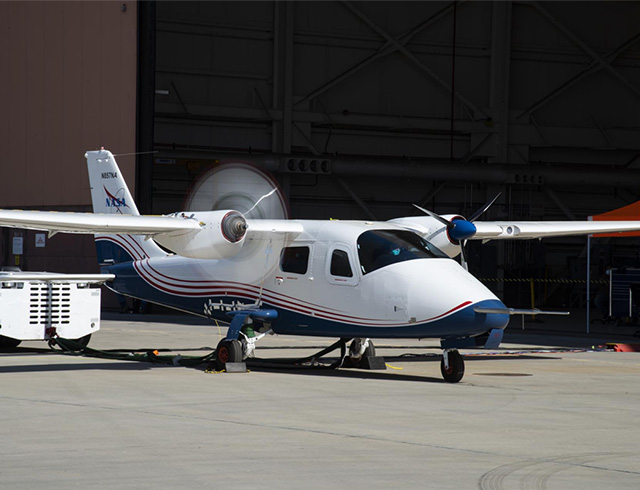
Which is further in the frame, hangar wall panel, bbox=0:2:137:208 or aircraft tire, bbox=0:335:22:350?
hangar wall panel, bbox=0:2:137:208

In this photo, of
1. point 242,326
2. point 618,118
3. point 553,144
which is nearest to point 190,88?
point 553,144

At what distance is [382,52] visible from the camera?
41.8 m

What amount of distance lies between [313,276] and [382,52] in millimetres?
27342

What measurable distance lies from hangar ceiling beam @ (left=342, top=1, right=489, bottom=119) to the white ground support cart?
25.3 metres

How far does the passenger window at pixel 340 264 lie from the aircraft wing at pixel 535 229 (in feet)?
11.5

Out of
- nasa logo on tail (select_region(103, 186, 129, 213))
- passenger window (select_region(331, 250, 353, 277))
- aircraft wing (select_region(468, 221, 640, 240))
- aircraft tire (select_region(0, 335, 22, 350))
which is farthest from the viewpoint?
aircraft tire (select_region(0, 335, 22, 350))

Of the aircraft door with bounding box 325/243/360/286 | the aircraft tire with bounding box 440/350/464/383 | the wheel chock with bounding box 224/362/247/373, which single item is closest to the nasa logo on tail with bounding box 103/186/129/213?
the wheel chock with bounding box 224/362/247/373

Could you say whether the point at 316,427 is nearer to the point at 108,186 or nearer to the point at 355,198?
the point at 108,186

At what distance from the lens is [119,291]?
64.1 feet

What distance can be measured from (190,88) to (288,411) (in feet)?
99.1

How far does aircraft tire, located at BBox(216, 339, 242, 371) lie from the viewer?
1627 centimetres

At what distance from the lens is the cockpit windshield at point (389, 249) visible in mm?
15070

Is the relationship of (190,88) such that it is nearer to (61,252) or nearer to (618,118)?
(61,252)

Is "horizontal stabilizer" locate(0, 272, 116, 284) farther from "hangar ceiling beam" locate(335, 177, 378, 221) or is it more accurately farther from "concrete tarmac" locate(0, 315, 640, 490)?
"hangar ceiling beam" locate(335, 177, 378, 221)
